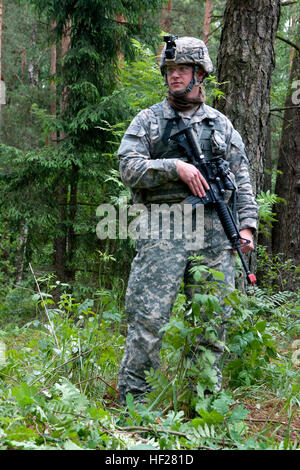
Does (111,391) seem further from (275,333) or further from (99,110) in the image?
(99,110)

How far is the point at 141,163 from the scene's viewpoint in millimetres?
3047

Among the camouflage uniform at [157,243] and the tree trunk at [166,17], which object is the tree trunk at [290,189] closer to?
the camouflage uniform at [157,243]

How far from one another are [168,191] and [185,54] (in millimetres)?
918

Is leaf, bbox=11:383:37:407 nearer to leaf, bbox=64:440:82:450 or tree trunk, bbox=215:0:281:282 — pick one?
leaf, bbox=64:440:82:450

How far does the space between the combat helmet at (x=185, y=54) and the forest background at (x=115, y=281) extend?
1.31m

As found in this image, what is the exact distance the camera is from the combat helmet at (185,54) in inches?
124

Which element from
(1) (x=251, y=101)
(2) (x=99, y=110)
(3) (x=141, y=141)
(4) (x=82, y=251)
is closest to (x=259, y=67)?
(1) (x=251, y=101)

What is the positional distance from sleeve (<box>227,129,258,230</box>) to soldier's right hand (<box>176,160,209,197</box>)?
0.43 m

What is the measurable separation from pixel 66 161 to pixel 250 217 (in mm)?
5094

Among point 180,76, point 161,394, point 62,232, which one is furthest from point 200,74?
point 62,232

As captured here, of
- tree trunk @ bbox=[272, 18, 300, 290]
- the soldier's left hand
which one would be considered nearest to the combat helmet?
the soldier's left hand

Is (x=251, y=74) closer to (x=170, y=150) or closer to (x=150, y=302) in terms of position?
(x=170, y=150)

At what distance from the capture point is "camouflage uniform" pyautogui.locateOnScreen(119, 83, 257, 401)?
3014 mm

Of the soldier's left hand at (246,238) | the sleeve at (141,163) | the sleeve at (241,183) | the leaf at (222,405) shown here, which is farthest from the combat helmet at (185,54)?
the leaf at (222,405)
